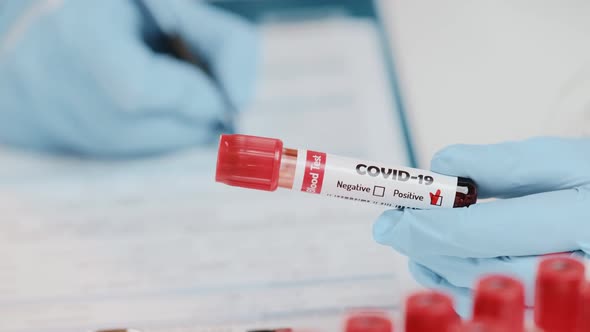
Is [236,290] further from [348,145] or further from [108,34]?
[108,34]

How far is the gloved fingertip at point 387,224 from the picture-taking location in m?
0.60

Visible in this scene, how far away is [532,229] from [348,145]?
1.64 feet

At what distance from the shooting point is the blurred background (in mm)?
749

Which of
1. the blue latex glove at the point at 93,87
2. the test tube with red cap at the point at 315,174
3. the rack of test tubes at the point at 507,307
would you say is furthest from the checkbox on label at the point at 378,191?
the blue latex glove at the point at 93,87

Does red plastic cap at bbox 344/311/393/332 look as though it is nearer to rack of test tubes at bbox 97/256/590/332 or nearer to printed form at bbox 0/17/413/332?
rack of test tubes at bbox 97/256/590/332

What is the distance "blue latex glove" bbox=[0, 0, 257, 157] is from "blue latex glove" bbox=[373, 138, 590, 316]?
57cm

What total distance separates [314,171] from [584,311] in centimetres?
23

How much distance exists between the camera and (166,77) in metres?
1.09

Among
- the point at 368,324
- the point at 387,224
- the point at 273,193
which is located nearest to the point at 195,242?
the point at 273,193

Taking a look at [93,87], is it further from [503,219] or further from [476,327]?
[476,327]

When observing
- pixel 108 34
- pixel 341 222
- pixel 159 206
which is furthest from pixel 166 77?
pixel 341 222

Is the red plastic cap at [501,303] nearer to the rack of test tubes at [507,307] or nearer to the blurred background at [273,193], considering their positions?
the rack of test tubes at [507,307]

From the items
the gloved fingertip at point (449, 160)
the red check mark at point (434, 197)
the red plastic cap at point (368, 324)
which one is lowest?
the red plastic cap at point (368, 324)

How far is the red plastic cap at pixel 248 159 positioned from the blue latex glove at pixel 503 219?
13 centimetres
